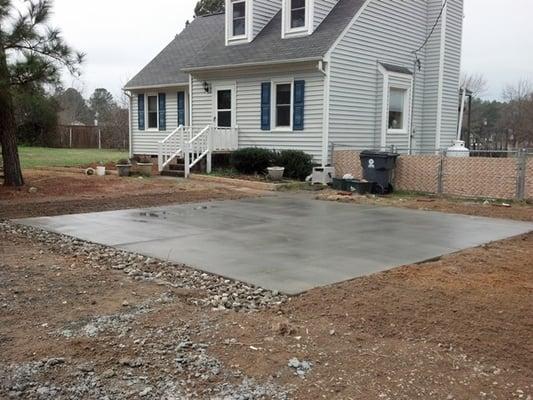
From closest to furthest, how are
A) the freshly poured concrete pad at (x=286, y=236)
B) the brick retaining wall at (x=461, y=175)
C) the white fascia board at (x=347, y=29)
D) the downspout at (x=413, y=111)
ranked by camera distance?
the freshly poured concrete pad at (x=286, y=236), the brick retaining wall at (x=461, y=175), the white fascia board at (x=347, y=29), the downspout at (x=413, y=111)

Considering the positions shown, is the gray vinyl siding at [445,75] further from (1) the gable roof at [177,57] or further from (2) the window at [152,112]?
(2) the window at [152,112]

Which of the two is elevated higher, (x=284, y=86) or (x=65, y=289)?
(x=284, y=86)

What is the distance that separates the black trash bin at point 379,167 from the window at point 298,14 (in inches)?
207

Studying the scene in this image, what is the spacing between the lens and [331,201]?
12305mm

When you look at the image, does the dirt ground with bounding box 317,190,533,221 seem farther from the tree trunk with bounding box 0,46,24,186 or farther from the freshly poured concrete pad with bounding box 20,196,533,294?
the tree trunk with bounding box 0,46,24,186

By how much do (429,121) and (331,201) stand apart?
332 inches

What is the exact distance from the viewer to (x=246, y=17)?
18.2m

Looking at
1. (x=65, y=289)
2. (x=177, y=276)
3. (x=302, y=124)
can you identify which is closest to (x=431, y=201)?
(x=302, y=124)

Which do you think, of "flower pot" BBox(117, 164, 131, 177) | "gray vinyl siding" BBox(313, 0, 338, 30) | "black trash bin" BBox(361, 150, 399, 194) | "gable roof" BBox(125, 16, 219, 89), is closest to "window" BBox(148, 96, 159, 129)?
"gable roof" BBox(125, 16, 219, 89)

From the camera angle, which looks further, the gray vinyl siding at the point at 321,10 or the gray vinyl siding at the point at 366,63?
the gray vinyl siding at the point at 321,10

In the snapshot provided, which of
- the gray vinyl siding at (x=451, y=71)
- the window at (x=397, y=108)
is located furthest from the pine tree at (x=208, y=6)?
the window at (x=397, y=108)

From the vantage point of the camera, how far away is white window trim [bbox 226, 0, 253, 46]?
18094 mm

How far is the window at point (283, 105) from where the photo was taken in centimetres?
1662

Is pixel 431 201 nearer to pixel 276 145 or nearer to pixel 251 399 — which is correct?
pixel 276 145
